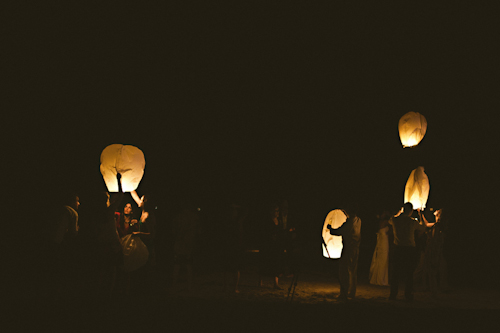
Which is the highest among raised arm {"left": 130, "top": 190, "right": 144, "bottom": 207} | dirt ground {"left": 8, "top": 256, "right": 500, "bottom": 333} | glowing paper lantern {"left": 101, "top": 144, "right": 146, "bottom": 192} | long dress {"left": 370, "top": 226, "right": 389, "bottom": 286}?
glowing paper lantern {"left": 101, "top": 144, "right": 146, "bottom": 192}

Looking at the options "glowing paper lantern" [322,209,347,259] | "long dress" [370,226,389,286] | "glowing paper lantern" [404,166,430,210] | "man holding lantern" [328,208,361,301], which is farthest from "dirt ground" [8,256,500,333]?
"glowing paper lantern" [404,166,430,210]

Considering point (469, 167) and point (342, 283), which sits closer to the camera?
point (342, 283)

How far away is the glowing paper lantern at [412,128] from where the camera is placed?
7.82m

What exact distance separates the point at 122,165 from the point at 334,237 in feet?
11.0

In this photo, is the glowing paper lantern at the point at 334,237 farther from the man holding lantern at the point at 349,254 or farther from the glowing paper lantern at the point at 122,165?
the glowing paper lantern at the point at 122,165

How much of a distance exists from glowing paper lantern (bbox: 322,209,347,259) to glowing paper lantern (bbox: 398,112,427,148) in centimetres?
186

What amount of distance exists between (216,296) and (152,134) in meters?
10.5

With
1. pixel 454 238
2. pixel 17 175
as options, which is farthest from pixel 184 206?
pixel 454 238

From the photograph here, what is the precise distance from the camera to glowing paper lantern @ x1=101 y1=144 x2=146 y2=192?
6145 mm

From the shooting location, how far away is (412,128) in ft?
25.6

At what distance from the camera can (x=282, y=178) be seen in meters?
18.5

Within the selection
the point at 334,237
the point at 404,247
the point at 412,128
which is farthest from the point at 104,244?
the point at 412,128

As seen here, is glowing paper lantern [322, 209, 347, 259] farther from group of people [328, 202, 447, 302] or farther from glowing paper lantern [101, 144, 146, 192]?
glowing paper lantern [101, 144, 146, 192]

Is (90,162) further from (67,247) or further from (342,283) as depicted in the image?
(342,283)
